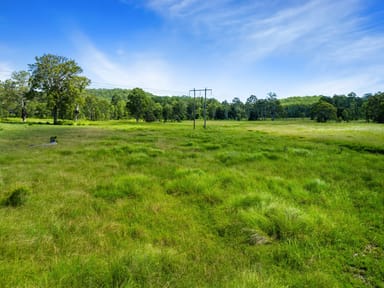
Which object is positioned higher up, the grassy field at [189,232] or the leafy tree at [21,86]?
the leafy tree at [21,86]

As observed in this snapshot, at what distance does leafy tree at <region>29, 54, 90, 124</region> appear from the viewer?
49.2 meters

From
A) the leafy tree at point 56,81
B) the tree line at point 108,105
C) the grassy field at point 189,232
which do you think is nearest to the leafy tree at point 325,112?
the tree line at point 108,105

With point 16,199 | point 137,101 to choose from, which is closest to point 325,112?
point 137,101

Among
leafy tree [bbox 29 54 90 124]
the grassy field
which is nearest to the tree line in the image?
leafy tree [bbox 29 54 90 124]

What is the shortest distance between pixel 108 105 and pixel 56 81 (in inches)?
2533

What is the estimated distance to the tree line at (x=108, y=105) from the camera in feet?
165

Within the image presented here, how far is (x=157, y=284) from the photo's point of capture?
3.25 metres

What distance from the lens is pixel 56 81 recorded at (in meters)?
50.9

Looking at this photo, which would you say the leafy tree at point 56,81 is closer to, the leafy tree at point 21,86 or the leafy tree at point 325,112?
the leafy tree at point 21,86

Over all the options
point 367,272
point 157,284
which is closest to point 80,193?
point 157,284

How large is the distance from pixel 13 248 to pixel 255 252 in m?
4.47

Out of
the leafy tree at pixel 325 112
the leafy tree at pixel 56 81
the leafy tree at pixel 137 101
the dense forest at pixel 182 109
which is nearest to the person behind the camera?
the leafy tree at pixel 56 81

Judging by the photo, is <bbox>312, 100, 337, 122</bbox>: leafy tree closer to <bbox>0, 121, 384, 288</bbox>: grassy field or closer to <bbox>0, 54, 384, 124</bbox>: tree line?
<bbox>0, 54, 384, 124</bbox>: tree line

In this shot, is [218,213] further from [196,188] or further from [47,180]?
[47,180]
